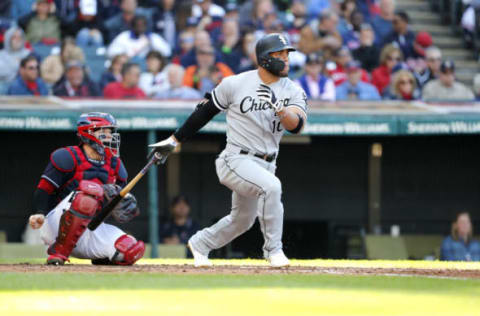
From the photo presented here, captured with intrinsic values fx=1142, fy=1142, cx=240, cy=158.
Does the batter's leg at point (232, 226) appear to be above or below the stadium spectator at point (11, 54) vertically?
below

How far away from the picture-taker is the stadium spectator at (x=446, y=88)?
47.4ft

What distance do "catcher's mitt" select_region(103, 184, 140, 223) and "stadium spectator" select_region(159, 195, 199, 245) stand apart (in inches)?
203

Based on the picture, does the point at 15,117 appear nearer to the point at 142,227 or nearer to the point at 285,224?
the point at 142,227

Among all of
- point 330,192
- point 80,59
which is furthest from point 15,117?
point 330,192

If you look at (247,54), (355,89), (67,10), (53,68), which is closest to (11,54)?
(53,68)

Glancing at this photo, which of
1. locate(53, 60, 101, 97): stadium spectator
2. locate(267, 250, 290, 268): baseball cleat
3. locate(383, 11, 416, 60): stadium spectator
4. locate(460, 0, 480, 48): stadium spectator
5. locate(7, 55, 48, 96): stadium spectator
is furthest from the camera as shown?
locate(460, 0, 480, 48): stadium spectator

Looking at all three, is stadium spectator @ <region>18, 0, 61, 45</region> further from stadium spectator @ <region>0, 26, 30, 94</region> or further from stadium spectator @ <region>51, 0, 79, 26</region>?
stadium spectator @ <region>0, 26, 30, 94</region>

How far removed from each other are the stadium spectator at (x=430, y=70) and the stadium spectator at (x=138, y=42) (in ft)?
10.8

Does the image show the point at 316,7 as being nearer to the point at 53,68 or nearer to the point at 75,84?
the point at 75,84

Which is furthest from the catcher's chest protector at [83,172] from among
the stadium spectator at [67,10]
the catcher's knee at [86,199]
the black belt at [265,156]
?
the stadium spectator at [67,10]

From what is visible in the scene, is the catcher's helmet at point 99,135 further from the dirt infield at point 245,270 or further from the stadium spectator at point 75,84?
the stadium spectator at point 75,84

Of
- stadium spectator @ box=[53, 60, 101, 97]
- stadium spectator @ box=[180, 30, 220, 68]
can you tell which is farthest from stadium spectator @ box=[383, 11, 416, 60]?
stadium spectator @ box=[53, 60, 101, 97]

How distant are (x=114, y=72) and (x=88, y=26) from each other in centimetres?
121

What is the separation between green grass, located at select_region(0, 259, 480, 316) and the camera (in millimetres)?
5516
